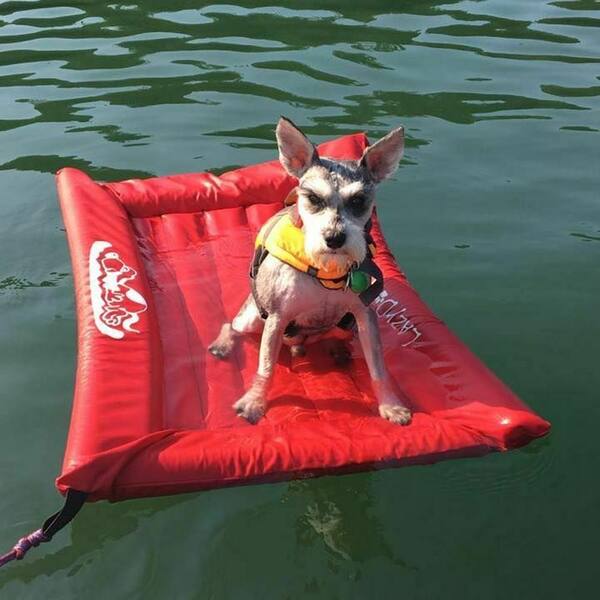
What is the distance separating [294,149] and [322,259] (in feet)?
2.71

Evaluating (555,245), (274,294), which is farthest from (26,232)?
(555,245)

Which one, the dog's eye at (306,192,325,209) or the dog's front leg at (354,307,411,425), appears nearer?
the dog's eye at (306,192,325,209)

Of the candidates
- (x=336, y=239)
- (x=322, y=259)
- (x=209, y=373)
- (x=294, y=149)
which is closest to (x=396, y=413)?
(x=322, y=259)

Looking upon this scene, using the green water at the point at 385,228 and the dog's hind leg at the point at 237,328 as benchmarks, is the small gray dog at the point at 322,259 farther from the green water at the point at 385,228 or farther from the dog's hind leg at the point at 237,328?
the green water at the point at 385,228

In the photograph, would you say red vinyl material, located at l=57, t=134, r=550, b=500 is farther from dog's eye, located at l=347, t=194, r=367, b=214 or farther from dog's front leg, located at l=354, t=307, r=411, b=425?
dog's eye, located at l=347, t=194, r=367, b=214

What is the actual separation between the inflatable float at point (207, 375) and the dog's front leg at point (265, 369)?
0.10 m

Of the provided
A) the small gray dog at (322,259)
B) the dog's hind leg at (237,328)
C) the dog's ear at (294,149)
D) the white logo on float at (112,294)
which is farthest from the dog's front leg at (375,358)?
the white logo on float at (112,294)

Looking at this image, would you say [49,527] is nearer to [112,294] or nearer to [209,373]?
[209,373]

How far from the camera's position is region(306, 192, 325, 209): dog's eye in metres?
4.63

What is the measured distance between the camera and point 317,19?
14250 mm

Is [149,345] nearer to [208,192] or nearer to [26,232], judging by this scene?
[208,192]

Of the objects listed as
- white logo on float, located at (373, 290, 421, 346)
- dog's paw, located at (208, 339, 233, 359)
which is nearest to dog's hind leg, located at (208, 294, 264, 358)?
dog's paw, located at (208, 339, 233, 359)

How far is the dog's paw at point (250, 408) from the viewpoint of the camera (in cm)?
501

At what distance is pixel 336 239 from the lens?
14.6ft
